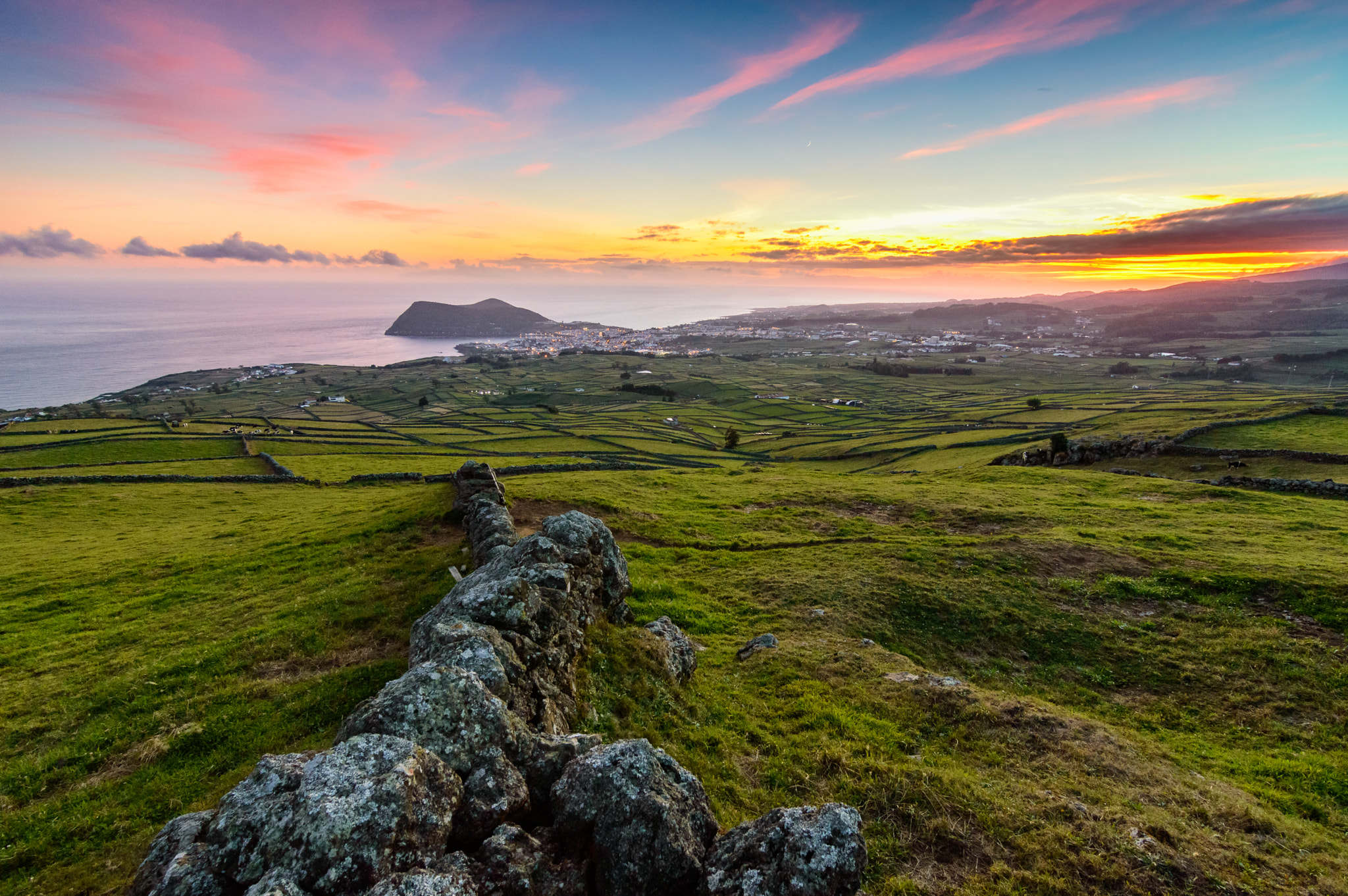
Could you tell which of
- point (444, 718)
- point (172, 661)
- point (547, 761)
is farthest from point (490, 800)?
point (172, 661)

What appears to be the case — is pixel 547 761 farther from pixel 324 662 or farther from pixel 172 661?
pixel 172 661

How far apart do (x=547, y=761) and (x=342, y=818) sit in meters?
3.66

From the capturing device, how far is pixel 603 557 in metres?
20.1

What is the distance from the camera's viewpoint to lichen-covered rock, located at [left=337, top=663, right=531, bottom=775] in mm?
9469

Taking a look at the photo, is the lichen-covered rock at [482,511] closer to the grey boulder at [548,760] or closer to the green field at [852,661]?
the green field at [852,661]

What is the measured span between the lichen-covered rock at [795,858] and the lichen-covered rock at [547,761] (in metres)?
3.08

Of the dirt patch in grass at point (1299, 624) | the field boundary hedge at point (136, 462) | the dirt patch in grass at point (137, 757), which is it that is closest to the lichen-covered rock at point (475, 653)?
the dirt patch in grass at point (137, 757)

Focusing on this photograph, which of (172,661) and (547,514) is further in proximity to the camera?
(547,514)

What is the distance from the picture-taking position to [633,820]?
8.91 meters

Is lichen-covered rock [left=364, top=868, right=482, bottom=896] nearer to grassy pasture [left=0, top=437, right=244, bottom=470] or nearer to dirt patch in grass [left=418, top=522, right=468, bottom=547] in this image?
dirt patch in grass [left=418, top=522, right=468, bottom=547]

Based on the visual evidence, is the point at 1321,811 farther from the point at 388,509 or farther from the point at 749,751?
the point at 388,509

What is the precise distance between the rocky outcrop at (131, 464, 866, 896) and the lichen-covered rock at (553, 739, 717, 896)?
23mm

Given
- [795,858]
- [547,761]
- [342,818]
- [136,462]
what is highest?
[342,818]

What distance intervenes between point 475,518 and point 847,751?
59.3 ft
